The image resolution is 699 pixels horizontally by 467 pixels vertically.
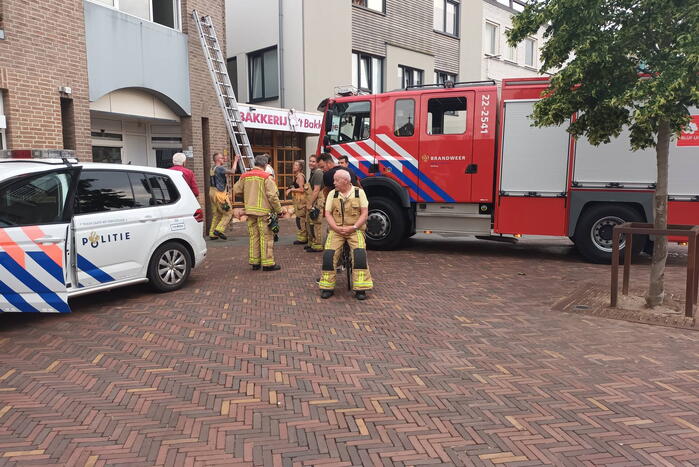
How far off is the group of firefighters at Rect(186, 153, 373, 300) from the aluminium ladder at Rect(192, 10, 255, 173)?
4.58 feet

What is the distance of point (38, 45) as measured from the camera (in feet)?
31.0

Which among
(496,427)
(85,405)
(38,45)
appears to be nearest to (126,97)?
(38,45)

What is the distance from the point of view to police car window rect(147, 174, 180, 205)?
6859mm

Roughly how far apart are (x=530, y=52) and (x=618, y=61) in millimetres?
24668

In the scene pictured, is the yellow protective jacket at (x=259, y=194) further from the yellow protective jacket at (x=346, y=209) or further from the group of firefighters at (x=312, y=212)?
the yellow protective jacket at (x=346, y=209)

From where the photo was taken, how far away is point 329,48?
671 inches

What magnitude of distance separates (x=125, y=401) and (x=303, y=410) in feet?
4.23

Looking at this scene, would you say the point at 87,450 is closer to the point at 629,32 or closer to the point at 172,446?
the point at 172,446

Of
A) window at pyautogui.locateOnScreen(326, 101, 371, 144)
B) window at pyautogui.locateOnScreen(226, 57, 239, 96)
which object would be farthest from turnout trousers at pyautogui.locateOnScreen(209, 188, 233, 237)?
window at pyautogui.locateOnScreen(226, 57, 239, 96)

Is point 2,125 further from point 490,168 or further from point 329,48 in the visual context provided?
point 329,48

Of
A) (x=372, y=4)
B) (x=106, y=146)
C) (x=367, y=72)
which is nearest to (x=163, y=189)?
(x=106, y=146)

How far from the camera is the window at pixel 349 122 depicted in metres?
10.1

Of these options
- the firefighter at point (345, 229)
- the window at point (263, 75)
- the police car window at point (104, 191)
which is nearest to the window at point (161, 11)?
the window at point (263, 75)

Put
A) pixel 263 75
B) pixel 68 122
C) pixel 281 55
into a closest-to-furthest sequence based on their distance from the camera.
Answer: pixel 68 122
pixel 281 55
pixel 263 75
